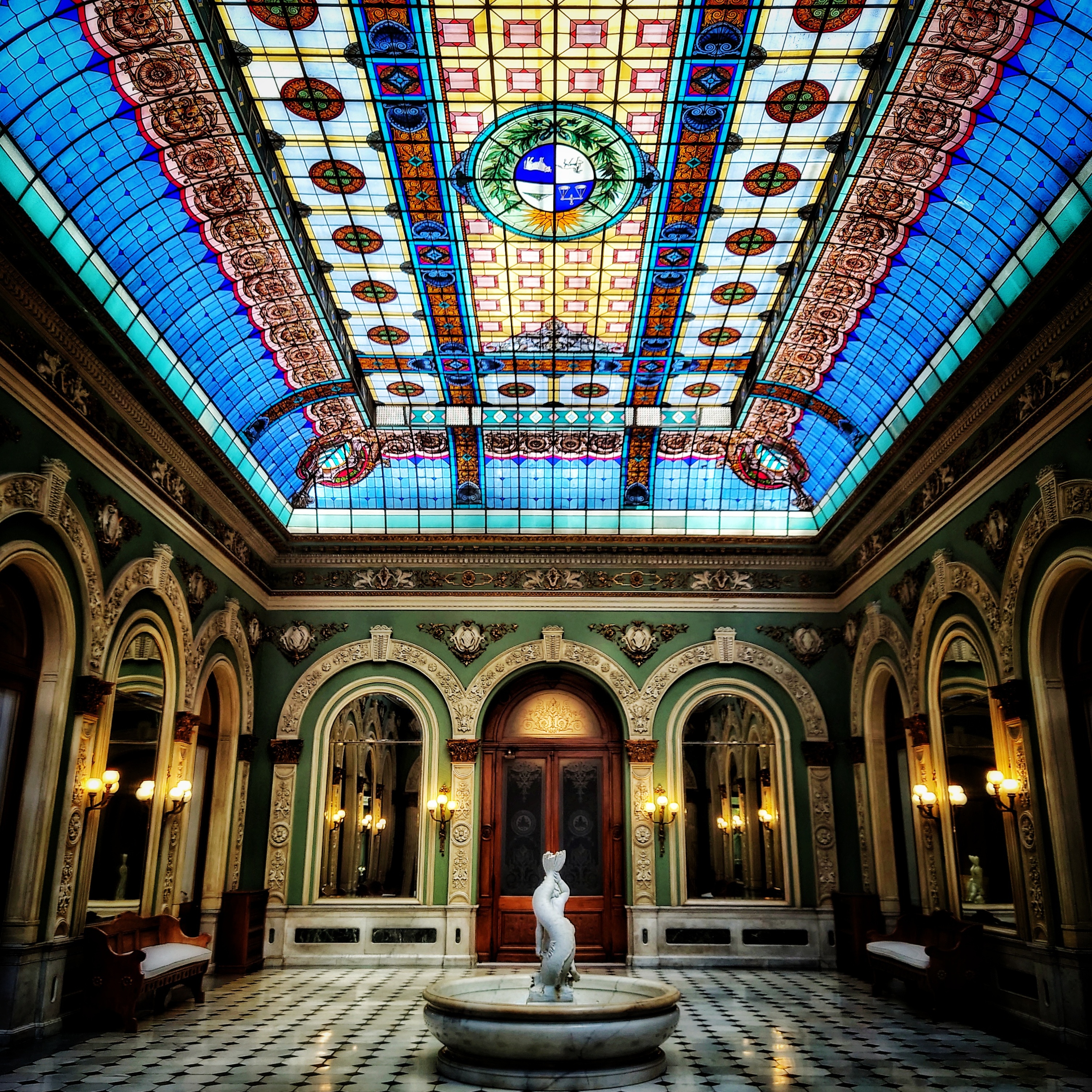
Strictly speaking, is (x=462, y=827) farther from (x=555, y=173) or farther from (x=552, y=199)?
(x=555, y=173)

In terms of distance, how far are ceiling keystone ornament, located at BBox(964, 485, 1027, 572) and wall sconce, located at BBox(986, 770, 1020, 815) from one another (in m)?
2.55

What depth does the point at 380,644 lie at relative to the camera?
18.8m

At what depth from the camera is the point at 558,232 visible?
42.0 feet

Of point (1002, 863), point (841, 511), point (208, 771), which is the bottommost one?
point (1002, 863)

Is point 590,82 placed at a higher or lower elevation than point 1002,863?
higher

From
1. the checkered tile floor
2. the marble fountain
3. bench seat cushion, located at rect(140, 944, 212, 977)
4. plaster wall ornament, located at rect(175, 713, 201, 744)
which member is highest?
plaster wall ornament, located at rect(175, 713, 201, 744)

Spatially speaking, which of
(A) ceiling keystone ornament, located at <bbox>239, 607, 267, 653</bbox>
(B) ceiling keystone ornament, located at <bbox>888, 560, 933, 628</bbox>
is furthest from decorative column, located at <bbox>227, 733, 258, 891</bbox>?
(B) ceiling keystone ornament, located at <bbox>888, 560, 933, 628</bbox>

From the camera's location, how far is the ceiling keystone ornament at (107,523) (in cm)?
1166

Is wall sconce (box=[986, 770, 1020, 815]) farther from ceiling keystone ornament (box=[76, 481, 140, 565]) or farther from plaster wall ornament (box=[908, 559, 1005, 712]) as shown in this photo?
ceiling keystone ornament (box=[76, 481, 140, 565])

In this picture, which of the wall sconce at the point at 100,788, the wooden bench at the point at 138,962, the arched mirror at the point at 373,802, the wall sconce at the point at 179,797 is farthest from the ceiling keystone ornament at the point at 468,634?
the wall sconce at the point at 100,788

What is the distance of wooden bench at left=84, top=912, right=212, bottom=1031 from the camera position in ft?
36.8

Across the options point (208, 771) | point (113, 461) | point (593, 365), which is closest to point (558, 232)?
point (593, 365)

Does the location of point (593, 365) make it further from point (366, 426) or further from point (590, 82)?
point (590, 82)

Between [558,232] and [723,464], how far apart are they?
7708mm
